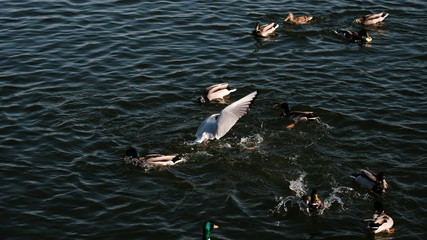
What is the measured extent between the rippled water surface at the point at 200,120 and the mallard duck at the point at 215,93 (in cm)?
27

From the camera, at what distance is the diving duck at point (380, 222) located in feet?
38.0

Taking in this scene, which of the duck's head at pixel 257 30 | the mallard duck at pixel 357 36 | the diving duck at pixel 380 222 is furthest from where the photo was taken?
the duck's head at pixel 257 30

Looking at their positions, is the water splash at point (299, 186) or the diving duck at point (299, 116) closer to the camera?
the water splash at point (299, 186)

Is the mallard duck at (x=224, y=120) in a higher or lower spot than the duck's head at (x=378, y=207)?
higher

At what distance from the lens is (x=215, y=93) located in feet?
55.6

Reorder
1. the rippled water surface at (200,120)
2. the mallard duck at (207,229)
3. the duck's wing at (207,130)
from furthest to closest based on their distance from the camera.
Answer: the duck's wing at (207,130)
the rippled water surface at (200,120)
the mallard duck at (207,229)

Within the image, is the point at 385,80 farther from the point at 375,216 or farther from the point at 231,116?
the point at 375,216

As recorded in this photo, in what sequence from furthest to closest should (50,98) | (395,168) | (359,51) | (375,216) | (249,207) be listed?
1. (359,51)
2. (50,98)
3. (395,168)
4. (249,207)
5. (375,216)

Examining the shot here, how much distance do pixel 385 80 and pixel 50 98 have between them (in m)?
9.91

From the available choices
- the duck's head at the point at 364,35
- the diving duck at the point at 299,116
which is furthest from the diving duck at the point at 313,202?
the duck's head at the point at 364,35

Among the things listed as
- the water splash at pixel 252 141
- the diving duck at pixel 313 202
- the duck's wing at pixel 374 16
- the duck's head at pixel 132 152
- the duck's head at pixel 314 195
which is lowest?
the water splash at pixel 252 141

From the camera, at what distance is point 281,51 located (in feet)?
67.8

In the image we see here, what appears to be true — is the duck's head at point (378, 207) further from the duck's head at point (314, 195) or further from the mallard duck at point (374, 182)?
the duck's head at point (314, 195)

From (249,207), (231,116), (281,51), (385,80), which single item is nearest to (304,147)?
(231,116)
